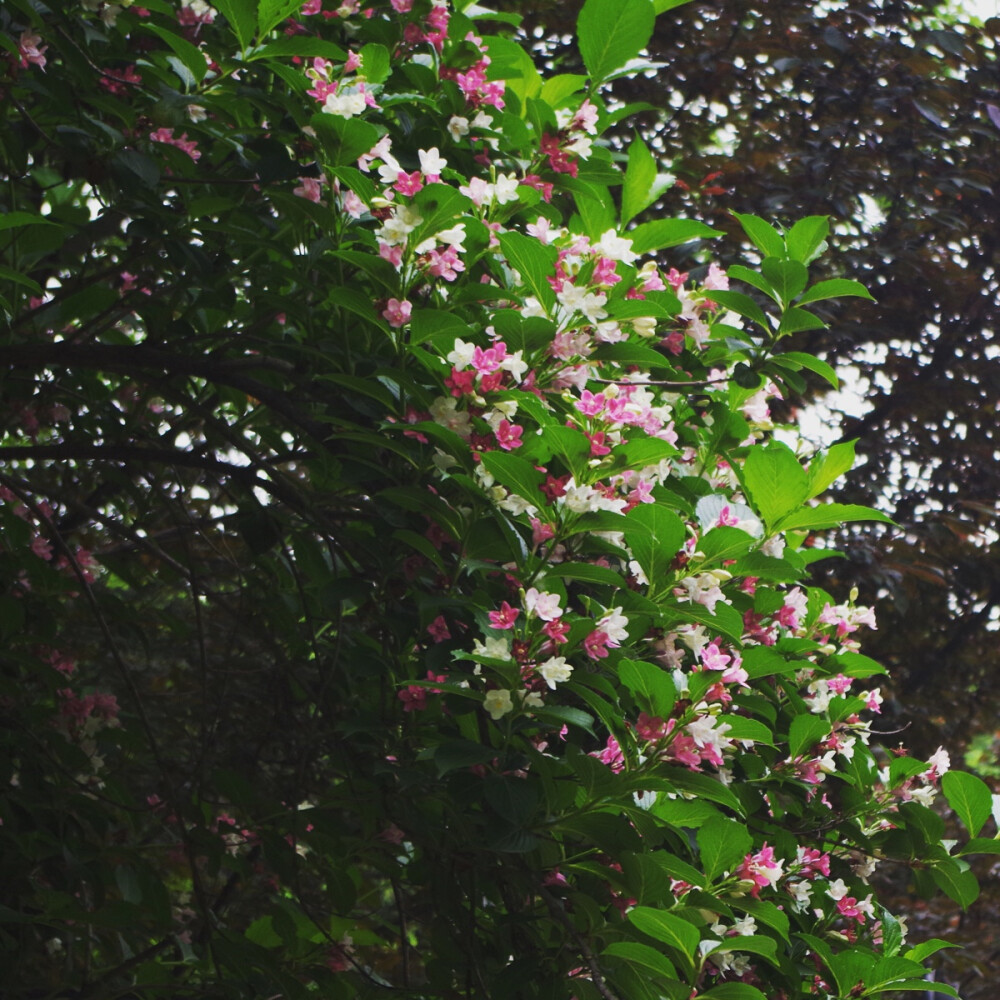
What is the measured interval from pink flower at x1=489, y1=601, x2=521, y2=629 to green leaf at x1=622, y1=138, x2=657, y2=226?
70cm

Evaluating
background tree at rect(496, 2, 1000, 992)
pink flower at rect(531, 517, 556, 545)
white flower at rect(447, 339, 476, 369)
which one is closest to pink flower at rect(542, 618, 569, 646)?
pink flower at rect(531, 517, 556, 545)

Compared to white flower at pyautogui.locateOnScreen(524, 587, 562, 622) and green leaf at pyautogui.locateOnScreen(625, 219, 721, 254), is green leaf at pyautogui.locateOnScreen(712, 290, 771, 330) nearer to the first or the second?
green leaf at pyautogui.locateOnScreen(625, 219, 721, 254)

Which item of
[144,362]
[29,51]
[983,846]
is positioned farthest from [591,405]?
[29,51]

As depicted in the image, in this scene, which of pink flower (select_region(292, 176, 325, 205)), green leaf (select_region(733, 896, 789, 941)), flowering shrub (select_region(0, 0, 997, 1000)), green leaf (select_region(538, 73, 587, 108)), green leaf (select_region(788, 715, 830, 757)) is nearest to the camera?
flowering shrub (select_region(0, 0, 997, 1000))

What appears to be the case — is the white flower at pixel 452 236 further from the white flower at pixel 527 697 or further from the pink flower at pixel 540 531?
the white flower at pixel 527 697

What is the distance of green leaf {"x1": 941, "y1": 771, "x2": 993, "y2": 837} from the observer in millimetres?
1732

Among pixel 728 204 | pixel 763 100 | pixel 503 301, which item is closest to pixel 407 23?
pixel 503 301

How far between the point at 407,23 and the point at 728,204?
2.00m

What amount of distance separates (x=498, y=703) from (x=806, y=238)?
2.67 ft

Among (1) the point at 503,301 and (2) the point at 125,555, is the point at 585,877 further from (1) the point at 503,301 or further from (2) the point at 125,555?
(2) the point at 125,555

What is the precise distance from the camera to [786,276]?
164cm

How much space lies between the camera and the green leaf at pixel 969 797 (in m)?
1.73

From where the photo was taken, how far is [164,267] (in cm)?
210

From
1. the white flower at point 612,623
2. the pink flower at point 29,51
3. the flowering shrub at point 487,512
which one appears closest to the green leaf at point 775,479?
the flowering shrub at point 487,512
